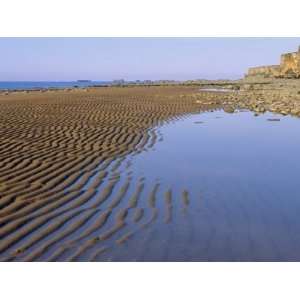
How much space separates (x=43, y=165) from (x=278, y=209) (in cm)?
415

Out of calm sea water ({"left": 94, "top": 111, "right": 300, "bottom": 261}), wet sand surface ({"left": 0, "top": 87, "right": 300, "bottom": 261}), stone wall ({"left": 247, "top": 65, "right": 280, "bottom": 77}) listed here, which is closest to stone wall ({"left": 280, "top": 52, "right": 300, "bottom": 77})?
stone wall ({"left": 247, "top": 65, "right": 280, "bottom": 77})

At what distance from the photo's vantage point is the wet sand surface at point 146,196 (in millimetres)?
3969

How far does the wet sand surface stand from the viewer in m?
3.97

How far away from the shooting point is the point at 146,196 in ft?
18.5

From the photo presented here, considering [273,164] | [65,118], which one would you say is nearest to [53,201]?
[273,164]

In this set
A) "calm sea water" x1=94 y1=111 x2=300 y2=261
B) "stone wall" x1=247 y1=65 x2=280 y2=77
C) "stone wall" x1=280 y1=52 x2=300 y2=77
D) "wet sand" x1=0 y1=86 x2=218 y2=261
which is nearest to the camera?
"calm sea water" x1=94 y1=111 x2=300 y2=261

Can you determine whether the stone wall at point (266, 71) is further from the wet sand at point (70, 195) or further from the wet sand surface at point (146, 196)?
the wet sand at point (70, 195)

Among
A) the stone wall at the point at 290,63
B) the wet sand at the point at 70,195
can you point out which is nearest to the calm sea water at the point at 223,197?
the wet sand at the point at 70,195

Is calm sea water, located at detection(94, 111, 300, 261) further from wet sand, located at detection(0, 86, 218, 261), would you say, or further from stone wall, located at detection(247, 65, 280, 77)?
stone wall, located at detection(247, 65, 280, 77)

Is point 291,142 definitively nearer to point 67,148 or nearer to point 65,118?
point 67,148

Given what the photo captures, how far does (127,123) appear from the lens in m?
13.0

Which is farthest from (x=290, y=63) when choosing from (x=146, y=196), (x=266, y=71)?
(x=146, y=196)

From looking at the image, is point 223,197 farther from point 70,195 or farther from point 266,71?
point 266,71

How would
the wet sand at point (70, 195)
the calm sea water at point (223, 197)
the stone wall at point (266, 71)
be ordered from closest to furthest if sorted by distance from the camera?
the calm sea water at point (223, 197)
the wet sand at point (70, 195)
the stone wall at point (266, 71)
